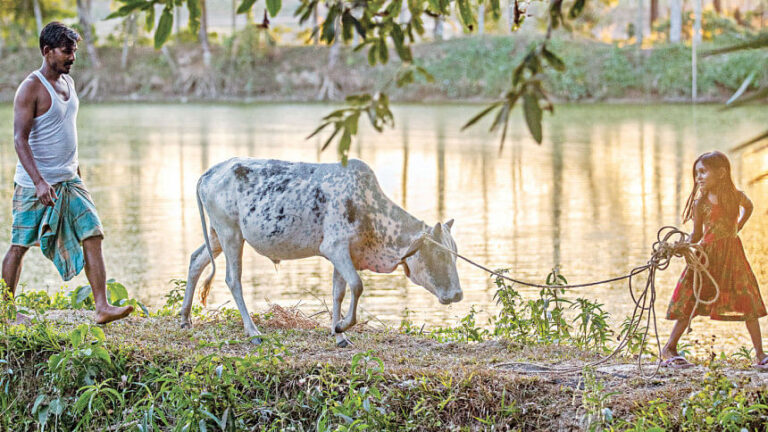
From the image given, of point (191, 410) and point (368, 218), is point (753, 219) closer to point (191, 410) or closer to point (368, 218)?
point (368, 218)

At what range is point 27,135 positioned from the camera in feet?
17.6

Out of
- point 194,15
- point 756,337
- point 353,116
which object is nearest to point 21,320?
point 194,15

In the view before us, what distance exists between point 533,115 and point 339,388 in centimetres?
265

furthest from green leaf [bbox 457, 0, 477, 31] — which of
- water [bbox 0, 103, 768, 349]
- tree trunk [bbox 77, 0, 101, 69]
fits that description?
tree trunk [bbox 77, 0, 101, 69]

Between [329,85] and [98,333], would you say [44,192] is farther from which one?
[329,85]

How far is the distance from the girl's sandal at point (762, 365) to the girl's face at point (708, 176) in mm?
821

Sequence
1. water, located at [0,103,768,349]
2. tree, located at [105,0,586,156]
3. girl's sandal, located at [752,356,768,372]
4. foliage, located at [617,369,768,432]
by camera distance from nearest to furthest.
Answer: tree, located at [105,0,586,156] < foliage, located at [617,369,768,432] < girl's sandal, located at [752,356,768,372] < water, located at [0,103,768,349]

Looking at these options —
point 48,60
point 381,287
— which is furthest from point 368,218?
point 381,287

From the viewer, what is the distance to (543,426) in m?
4.25

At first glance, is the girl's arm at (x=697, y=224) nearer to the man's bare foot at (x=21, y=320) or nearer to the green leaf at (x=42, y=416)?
the green leaf at (x=42, y=416)

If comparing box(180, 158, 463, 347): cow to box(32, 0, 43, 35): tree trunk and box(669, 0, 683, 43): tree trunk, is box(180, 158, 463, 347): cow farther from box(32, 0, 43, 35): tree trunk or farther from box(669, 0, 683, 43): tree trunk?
box(32, 0, 43, 35): tree trunk

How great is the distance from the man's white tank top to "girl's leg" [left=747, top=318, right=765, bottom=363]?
3501 millimetres

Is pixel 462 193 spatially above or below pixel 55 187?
below

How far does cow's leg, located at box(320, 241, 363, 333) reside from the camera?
5.28 meters
